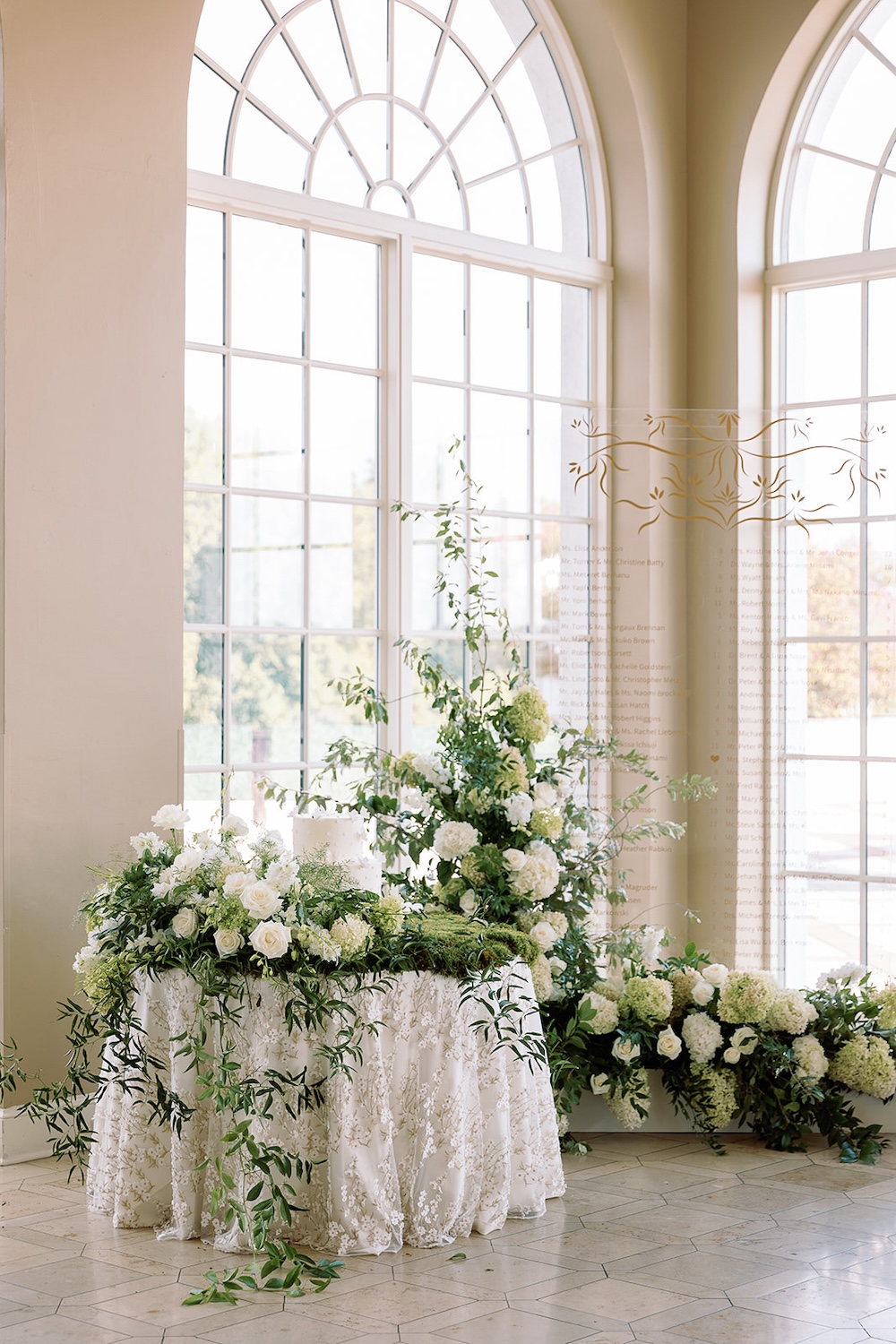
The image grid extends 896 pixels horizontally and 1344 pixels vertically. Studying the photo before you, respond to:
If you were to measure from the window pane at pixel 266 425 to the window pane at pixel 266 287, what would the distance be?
0.24 ft

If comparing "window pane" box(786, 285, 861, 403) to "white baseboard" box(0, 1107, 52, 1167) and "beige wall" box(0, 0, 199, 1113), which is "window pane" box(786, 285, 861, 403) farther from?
"white baseboard" box(0, 1107, 52, 1167)

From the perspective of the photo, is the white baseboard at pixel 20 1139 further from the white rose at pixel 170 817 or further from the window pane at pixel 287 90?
the window pane at pixel 287 90

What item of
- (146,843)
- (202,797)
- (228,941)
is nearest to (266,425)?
(202,797)

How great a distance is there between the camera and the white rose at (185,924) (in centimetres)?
371

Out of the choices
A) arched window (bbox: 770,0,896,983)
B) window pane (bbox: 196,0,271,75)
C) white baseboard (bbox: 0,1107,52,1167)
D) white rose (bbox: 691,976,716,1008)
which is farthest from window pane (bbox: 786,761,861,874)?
window pane (bbox: 196,0,271,75)

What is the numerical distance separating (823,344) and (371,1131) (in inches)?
140

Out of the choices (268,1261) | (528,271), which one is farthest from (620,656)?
(268,1261)

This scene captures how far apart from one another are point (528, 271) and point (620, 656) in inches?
58.9

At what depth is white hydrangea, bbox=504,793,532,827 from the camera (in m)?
4.41

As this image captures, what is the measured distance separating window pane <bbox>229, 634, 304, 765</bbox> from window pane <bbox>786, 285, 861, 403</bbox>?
2.20 m

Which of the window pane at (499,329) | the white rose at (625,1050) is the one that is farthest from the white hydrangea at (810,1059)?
the window pane at (499,329)

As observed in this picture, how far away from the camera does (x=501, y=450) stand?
18.9 ft

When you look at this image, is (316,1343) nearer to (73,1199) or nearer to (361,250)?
(73,1199)

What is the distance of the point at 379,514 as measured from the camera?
542 cm
